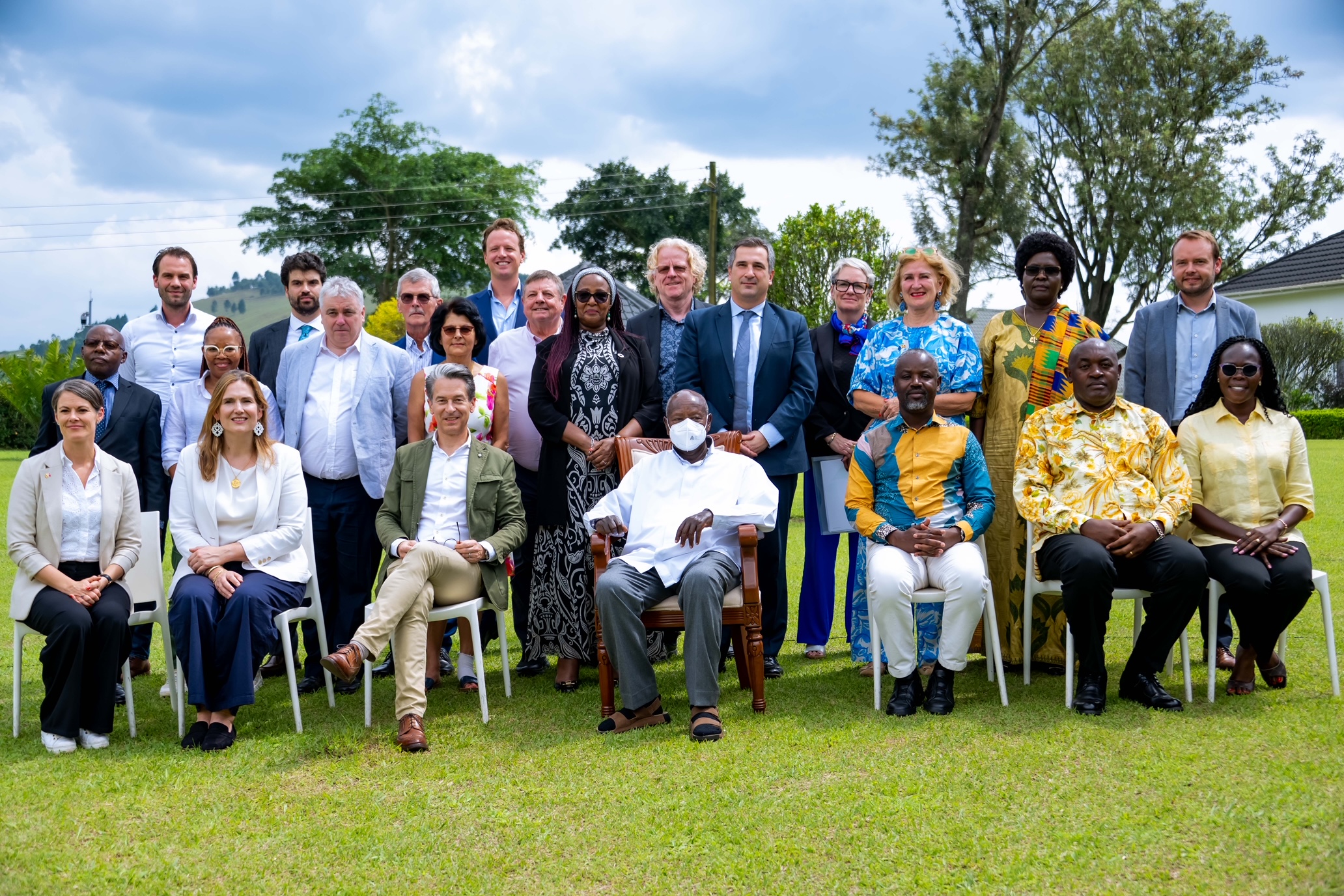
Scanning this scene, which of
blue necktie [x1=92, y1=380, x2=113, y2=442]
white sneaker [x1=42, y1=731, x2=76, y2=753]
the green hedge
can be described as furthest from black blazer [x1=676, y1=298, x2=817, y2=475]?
the green hedge

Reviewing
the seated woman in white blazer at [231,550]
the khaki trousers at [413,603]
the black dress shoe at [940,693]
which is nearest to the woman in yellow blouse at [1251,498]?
the black dress shoe at [940,693]

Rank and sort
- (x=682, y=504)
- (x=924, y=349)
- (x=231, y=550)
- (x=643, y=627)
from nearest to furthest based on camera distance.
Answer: (x=643, y=627), (x=231, y=550), (x=682, y=504), (x=924, y=349)

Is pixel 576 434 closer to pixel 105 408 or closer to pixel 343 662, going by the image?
pixel 343 662

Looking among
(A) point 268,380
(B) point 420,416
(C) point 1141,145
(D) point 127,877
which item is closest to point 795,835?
(D) point 127,877

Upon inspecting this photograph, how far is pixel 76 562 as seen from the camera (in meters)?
5.14

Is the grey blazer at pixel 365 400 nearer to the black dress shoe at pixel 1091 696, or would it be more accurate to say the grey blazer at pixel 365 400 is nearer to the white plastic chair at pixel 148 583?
the white plastic chair at pixel 148 583

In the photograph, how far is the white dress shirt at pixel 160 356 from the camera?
20.7 ft

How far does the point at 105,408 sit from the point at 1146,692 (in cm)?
555

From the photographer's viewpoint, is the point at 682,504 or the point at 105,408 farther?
the point at 105,408

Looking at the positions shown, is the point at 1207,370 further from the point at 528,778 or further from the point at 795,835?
the point at 528,778

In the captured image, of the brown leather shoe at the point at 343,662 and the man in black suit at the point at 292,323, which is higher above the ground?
the man in black suit at the point at 292,323

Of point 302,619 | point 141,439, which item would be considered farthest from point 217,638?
point 141,439

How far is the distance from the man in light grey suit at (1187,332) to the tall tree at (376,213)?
41.2m

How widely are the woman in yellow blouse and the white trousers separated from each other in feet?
Answer: 3.99
